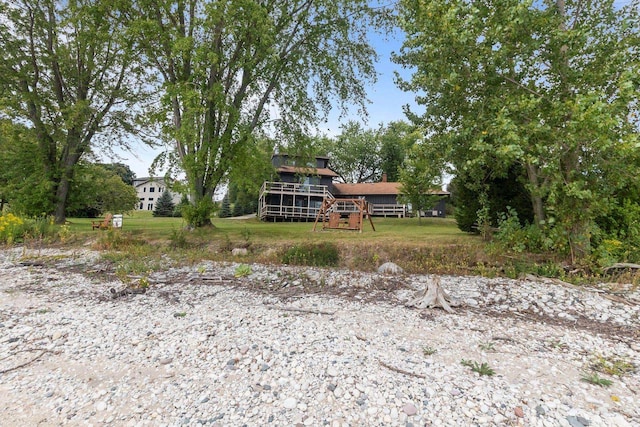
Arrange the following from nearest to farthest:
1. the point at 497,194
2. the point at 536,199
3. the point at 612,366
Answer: the point at 612,366
the point at 536,199
the point at 497,194

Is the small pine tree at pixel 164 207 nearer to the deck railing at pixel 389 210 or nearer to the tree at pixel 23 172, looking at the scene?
the tree at pixel 23 172

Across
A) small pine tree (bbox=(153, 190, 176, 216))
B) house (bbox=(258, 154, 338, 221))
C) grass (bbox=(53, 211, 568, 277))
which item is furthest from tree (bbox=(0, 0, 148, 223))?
small pine tree (bbox=(153, 190, 176, 216))

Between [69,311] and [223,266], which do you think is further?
[223,266]

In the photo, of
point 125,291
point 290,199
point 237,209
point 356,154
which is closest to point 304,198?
point 290,199

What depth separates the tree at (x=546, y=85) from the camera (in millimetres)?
5613

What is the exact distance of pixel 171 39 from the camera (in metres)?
10.2

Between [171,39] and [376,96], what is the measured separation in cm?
798

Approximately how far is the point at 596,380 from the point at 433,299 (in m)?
2.40

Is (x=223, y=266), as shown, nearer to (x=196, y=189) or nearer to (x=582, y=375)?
(x=196, y=189)

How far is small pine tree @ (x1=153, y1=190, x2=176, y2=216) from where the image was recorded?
121ft

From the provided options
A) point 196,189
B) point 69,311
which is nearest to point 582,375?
point 69,311

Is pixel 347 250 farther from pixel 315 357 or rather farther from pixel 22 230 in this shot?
pixel 22 230

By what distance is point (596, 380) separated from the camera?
296cm

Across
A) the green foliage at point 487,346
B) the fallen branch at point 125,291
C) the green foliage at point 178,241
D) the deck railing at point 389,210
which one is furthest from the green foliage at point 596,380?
the deck railing at point 389,210
